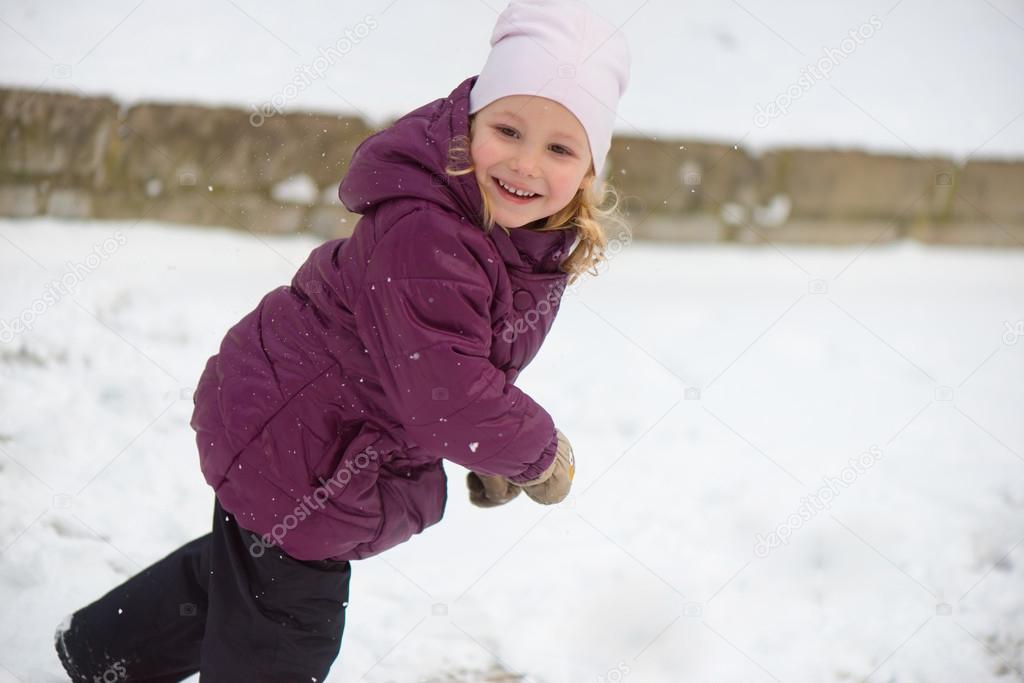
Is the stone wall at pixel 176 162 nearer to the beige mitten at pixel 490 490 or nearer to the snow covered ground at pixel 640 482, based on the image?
the snow covered ground at pixel 640 482

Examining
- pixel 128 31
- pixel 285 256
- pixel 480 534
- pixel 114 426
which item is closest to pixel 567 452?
pixel 480 534

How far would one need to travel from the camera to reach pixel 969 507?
2621 millimetres

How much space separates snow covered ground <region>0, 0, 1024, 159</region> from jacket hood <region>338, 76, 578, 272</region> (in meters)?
2.21

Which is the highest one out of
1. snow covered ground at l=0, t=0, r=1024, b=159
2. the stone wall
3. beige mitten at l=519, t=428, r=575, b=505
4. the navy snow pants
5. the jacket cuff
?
the jacket cuff

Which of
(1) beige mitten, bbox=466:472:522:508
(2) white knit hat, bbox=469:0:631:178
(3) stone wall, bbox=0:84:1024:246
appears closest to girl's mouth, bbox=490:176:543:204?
(2) white knit hat, bbox=469:0:631:178

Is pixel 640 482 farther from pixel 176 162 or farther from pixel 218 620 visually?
pixel 176 162

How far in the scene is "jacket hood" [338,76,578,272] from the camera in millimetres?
1354

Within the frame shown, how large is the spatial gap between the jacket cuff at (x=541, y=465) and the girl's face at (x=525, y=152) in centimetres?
34

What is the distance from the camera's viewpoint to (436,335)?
1300 millimetres

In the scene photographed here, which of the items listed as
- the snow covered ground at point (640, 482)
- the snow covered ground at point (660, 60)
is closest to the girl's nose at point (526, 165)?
the snow covered ground at point (640, 482)

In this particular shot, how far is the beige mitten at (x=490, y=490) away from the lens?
1.73 metres

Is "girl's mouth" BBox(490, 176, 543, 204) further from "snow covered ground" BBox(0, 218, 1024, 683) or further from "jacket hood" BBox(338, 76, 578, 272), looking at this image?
"snow covered ground" BBox(0, 218, 1024, 683)

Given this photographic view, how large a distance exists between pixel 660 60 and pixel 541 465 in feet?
10.7

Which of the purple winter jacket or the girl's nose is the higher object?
the girl's nose
